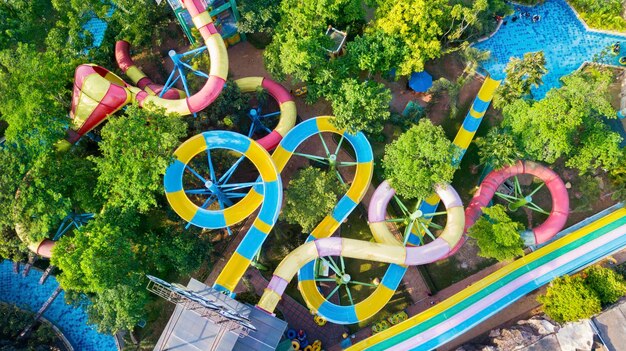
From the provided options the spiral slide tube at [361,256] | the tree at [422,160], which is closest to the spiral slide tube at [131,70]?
the spiral slide tube at [361,256]

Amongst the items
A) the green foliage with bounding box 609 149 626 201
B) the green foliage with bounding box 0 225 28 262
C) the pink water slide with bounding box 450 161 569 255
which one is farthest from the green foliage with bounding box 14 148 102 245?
the green foliage with bounding box 609 149 626 201

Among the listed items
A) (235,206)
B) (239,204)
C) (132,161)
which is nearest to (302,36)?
(239,204)

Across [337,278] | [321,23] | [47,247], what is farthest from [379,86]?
[47,247]

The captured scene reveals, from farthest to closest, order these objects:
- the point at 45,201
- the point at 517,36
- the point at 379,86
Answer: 1. the point at 517,36
2. the point at 379,86
3. the point at 45,201

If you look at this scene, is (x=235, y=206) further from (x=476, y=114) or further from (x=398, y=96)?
(x=476, y=114)

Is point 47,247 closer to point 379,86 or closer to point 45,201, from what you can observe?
point 45,201

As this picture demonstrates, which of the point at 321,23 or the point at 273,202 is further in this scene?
the point at 321,23
